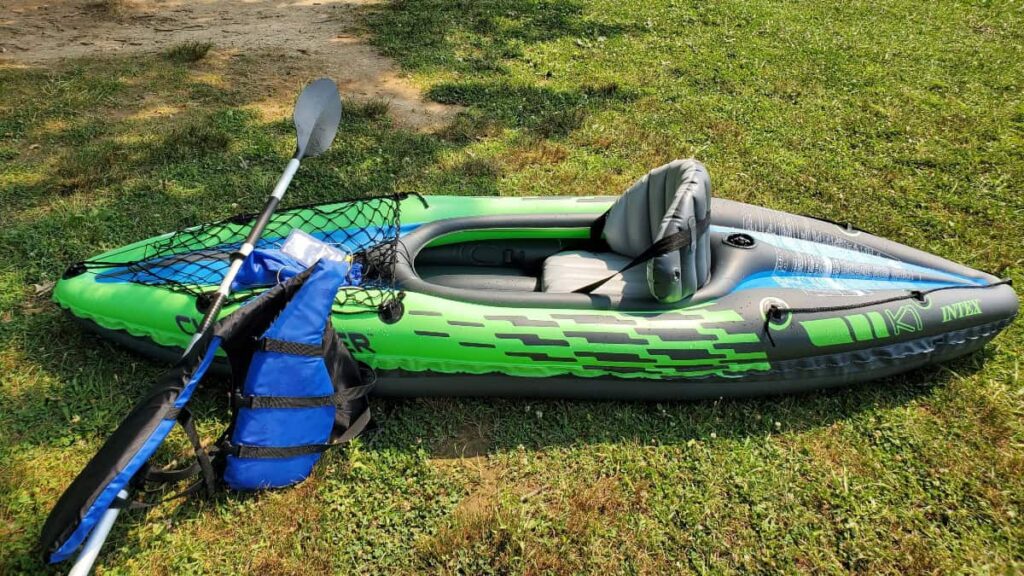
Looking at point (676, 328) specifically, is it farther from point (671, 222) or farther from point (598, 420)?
point (598, 420)

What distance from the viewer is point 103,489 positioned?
7.61 ft

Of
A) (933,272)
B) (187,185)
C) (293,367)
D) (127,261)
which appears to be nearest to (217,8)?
(187,185)

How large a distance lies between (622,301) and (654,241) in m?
0.36

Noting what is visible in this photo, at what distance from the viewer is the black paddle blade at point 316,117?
3956 millimetres

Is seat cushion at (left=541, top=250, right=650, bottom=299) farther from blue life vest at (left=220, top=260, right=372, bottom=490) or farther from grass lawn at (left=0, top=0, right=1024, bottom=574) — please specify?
blue life vest at (left=220, top=260, right=372, bottom=490)

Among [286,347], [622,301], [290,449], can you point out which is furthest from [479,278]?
[290,449]

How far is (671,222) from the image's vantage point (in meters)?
3.05

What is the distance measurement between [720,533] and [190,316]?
2808 millimetres

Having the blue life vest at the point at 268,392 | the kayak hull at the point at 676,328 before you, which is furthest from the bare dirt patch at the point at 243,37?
the blue life vest at the point at 268,392

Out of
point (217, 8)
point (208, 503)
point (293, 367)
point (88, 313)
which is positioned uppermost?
point (217, 8)

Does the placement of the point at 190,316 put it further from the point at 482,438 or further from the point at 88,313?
the point at 482,438

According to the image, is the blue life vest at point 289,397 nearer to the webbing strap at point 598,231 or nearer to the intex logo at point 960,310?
the webbing strap at point 598,231

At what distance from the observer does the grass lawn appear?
112 inches

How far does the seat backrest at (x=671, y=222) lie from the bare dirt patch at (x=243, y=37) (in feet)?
10.1
